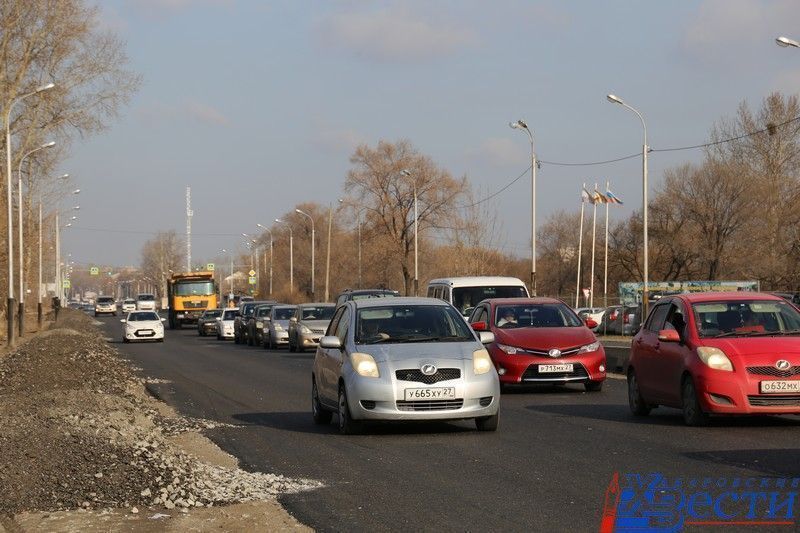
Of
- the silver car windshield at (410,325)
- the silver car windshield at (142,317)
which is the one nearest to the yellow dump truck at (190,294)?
the silver car windshield at (142,317)

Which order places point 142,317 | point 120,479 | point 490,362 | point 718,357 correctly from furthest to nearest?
point 142,317
point 490,362
point 718,357
point 120,479

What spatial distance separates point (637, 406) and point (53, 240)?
88438mm

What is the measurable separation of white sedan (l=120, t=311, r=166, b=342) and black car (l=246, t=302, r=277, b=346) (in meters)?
4.70

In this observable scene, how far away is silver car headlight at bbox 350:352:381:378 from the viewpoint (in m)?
13.9

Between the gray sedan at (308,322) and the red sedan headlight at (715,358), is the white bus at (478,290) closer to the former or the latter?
the gray sedan at (308,322)

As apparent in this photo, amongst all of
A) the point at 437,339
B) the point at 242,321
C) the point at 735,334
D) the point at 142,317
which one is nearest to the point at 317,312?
the point at 242,321

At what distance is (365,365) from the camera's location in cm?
1398

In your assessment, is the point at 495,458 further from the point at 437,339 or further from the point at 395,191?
the point at 395,191

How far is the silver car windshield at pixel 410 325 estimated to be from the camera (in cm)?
1473

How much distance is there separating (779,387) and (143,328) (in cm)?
4391

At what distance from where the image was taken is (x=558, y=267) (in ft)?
393

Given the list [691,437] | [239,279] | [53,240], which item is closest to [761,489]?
[691,437]

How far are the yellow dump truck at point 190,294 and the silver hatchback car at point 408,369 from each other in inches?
2550

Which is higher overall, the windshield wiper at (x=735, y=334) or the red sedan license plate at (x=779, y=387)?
the windshield wiper at (x=735, y=334)
